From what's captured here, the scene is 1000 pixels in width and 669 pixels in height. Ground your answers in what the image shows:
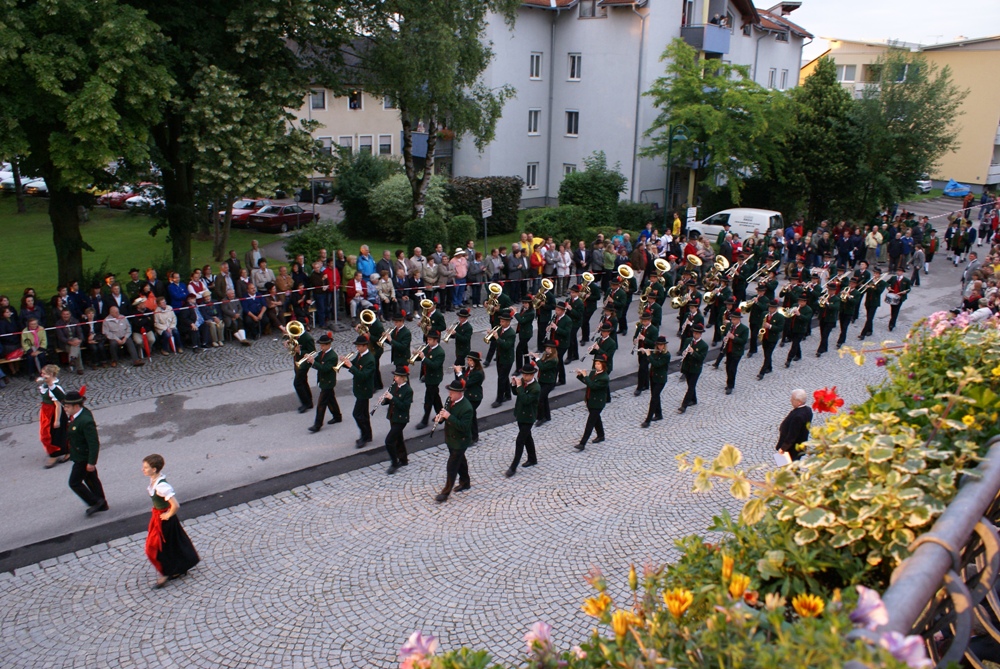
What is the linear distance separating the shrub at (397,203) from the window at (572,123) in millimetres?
8492

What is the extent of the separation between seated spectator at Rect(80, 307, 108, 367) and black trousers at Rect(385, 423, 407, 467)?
6949 millimetres

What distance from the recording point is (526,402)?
10734mm

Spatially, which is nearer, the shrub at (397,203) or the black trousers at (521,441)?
the black trousers at (521,441)

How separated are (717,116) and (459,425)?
73.9ft

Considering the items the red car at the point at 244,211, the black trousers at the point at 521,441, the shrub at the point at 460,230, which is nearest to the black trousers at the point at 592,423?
the black trousers at the point at 521,441

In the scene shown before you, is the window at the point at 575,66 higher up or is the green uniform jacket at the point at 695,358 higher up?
the window at the point at 575,66

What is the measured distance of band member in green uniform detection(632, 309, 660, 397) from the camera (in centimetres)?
1385

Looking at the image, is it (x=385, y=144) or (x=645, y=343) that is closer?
(x=645, y=343)

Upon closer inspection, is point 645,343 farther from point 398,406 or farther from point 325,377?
point 325,377

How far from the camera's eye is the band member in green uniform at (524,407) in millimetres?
10709

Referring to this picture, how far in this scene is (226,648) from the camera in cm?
723

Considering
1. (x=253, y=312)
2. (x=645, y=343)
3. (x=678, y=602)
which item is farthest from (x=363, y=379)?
(x=678, y=602)

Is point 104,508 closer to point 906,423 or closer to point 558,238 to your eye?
point 906,423

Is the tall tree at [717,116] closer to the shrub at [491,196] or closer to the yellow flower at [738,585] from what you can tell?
the shrub at [491,196]
